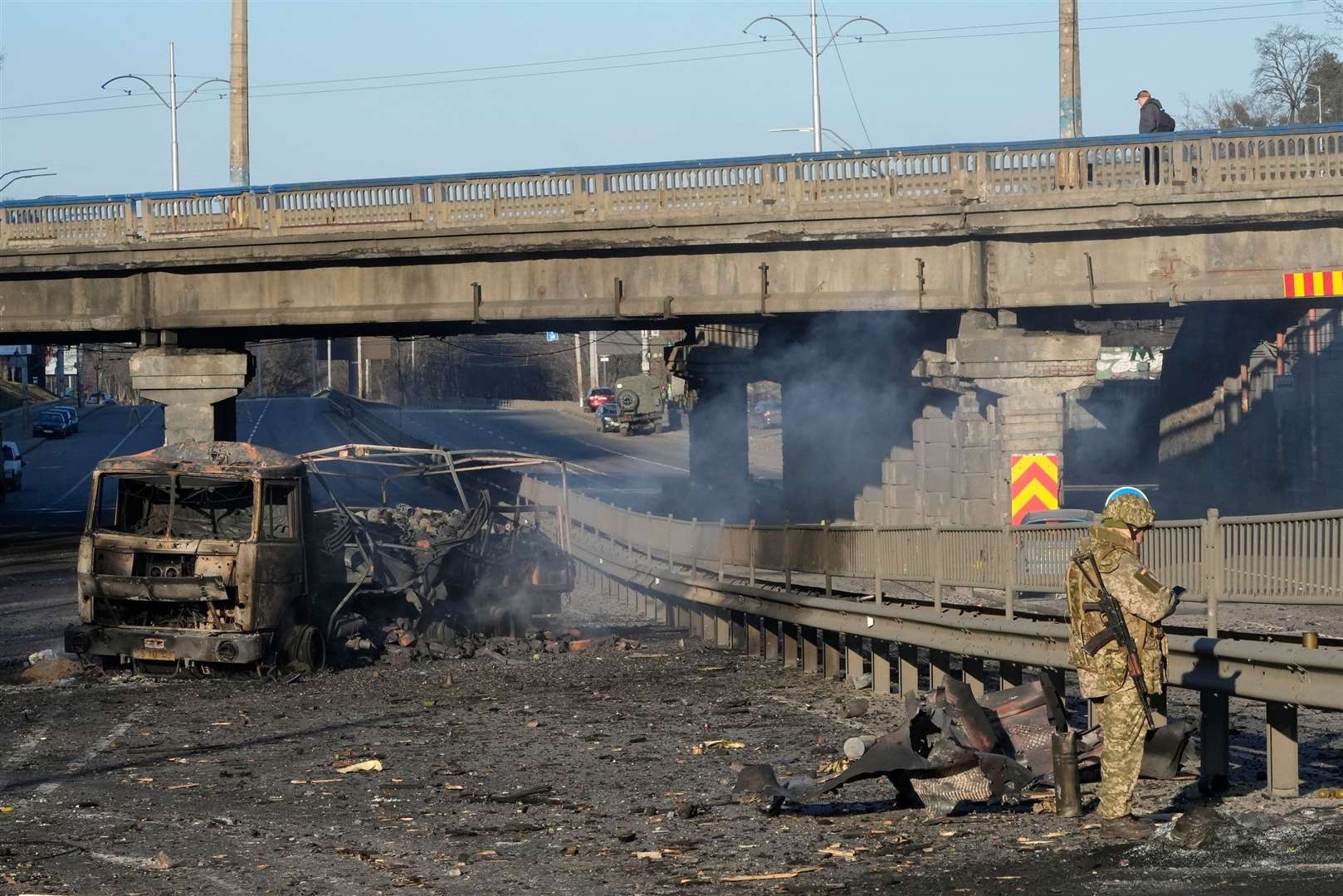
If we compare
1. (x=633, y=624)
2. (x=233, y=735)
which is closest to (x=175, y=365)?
(x=633, y=624)

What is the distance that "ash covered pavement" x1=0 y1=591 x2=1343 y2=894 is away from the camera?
756 centimetres

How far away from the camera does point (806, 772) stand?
34.4ft

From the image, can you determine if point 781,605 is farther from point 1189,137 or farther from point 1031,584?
point 1189,137

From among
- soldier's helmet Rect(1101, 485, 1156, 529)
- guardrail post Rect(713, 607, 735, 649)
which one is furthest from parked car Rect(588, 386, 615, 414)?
soldier's helmet Rect(1101, 485, 1156, 529)

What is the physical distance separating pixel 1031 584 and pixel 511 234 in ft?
63.6

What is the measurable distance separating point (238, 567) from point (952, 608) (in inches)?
296

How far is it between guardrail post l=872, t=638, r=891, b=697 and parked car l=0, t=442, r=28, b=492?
50.3 meters

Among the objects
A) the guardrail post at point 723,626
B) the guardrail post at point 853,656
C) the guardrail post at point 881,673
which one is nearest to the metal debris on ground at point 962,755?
the guardrail post at point 881,673

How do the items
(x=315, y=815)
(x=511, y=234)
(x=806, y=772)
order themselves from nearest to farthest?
(x=315, y=815), (x=806, y=772), (x=511, y=234)

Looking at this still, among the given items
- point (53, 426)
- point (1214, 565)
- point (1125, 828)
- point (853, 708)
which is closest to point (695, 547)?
point (853, 708)

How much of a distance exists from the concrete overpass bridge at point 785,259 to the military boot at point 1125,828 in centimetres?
2069

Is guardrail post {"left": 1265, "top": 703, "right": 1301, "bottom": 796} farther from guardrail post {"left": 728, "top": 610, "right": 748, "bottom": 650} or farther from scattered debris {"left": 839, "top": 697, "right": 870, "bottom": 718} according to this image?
guardrail post {"left": 728, "top": 610, "right": 748, "bottom": 650}

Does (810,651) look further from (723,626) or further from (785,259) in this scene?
(785,259)

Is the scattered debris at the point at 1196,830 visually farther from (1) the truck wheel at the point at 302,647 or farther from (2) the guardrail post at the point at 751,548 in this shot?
(2) the guardrail post at the point at 751,548
